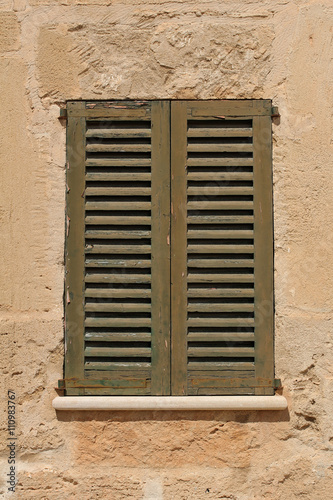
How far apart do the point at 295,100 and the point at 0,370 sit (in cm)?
208

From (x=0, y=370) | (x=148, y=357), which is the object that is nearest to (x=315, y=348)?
(x=148, y=357)

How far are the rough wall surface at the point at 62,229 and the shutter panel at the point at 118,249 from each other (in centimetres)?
9

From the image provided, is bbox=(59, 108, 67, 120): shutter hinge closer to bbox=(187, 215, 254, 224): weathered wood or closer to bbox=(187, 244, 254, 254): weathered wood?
bbox=(187, 215, 254, 224): weathered wood

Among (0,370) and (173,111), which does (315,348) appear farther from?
(0,370)

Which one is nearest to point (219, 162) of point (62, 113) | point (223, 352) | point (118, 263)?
point (118, 263)

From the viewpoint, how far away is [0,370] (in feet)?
8.10

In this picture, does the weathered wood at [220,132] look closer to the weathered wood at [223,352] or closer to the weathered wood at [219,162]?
the weathered wood at [219,162]

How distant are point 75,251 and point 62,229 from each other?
134 mm

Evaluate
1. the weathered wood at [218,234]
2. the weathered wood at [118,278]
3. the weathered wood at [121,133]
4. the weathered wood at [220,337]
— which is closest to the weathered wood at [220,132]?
the weathered wood at [121,133]

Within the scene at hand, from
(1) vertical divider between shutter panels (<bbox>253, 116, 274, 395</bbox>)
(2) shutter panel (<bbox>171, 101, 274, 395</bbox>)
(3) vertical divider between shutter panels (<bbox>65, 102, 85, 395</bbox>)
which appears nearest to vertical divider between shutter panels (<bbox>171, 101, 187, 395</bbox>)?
(2) shutter panel (<bbox>171, 101, 274, 395</bbox>)

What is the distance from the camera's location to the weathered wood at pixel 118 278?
2480 mm

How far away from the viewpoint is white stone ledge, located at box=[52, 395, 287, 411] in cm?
239

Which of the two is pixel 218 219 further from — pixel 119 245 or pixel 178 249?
pixel 119 245

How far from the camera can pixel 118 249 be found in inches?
98.3
